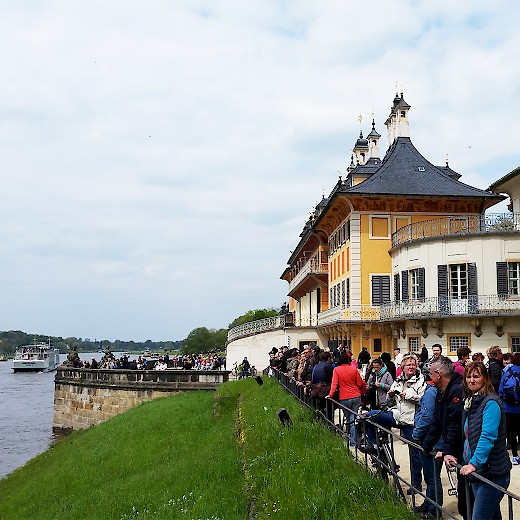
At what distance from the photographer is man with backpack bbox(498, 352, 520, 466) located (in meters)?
10.7

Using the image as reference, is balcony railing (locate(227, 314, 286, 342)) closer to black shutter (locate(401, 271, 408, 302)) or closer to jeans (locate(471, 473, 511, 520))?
black shutter (locate(401, 271, 408, 302))

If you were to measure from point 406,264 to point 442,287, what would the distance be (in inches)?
118

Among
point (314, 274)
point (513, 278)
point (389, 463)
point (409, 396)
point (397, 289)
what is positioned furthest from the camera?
point (314, 274)

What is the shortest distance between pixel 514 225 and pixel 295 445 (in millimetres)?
21568

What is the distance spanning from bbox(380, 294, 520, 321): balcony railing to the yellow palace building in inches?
1.6

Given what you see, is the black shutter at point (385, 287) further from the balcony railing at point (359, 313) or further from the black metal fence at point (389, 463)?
the black metal fence at point (389, 463)

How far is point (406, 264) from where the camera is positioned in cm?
3189

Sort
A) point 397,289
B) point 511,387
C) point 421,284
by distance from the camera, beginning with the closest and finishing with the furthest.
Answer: point 511,387 → point 421,284 → point 397,289

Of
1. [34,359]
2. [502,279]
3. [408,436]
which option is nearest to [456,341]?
[502,279]

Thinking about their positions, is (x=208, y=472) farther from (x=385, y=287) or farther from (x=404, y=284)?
(x=385, y=287)

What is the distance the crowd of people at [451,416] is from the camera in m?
5.58

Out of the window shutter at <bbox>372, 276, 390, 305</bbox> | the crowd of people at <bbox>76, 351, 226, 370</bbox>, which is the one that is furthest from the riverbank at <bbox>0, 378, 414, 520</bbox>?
the crowd of people at <bbox>76, 351, 226, 370</bbox>

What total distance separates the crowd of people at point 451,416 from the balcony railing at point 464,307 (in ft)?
56.0

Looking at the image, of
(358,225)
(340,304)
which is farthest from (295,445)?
(340,304)
